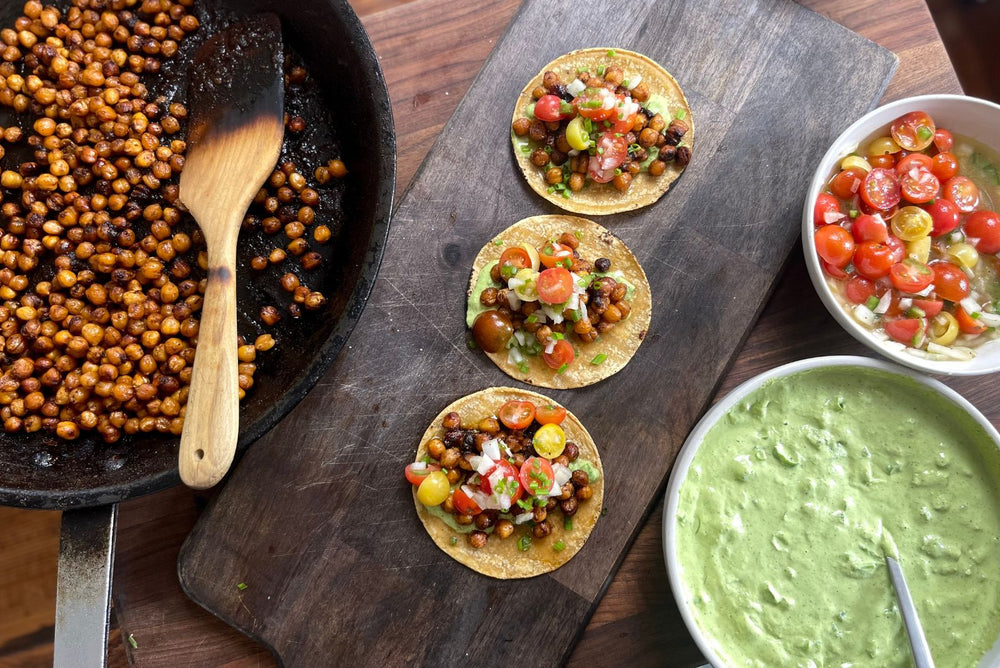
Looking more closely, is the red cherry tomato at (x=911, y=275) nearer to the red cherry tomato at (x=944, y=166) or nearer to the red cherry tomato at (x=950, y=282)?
the red cherry tomato at (x=950, y=282)

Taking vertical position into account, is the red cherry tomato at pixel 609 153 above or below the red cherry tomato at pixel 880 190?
above

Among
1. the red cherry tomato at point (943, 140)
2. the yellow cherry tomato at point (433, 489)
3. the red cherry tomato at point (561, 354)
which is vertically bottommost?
the yellow cherry tomato at point (433, 489)

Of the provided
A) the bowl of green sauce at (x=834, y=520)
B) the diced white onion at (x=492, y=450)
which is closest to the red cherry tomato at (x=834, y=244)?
the bowl of green sauce at (x=834, y=520)

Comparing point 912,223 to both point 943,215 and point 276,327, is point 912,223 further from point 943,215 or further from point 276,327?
point 276,327

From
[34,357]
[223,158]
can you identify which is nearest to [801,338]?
[223,158]

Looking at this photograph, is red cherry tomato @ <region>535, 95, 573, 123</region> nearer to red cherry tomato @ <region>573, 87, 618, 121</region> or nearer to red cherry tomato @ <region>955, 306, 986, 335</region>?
red cherry tomato @ <region>573, 87, 618, 121</region>

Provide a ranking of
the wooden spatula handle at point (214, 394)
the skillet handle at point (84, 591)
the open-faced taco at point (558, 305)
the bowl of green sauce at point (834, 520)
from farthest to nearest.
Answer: the open-faced taco at point (558, 305)
the bowl of green sauce at point (834, 520)
the skillet handle at point (84, 591)
the wooden spatula handle at point (214, 394)

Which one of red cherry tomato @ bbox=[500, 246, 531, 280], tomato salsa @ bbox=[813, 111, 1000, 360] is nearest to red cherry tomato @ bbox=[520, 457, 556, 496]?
red cherry tomato @ bbox=[500, 246, 531, 280]
